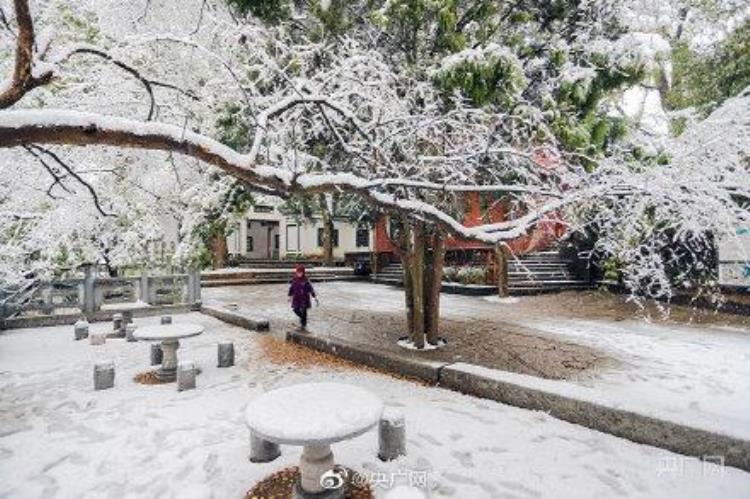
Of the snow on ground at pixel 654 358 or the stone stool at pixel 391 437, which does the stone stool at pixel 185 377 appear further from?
the snow on ground at pixel 654 358

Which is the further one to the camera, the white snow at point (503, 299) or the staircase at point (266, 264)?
the staircase at point (266, 264)

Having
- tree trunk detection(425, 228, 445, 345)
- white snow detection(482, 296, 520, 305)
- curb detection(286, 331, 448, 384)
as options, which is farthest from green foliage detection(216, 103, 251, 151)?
white snow detection(482, 296, 520, 305)

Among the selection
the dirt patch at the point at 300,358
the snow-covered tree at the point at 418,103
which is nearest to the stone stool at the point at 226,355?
the dirt patch at the point at 300,358

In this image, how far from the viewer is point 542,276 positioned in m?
22.3

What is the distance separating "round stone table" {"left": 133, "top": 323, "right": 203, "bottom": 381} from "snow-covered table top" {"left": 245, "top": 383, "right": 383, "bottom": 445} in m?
4.36

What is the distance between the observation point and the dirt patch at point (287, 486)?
4.71 metres

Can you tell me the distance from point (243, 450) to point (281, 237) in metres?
37.4

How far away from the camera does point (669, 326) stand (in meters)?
13.1

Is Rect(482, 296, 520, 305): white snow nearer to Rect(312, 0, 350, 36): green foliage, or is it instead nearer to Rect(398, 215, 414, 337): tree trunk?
Rect(398, 215, 414, 337): tree trunk

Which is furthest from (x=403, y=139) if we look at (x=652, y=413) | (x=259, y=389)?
(x=652, y=413)

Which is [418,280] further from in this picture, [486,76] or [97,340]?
[97,340]

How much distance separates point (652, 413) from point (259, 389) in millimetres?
5998

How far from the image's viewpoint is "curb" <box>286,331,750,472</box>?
504 cm

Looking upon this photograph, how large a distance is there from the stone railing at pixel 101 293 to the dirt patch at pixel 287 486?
11705mm
